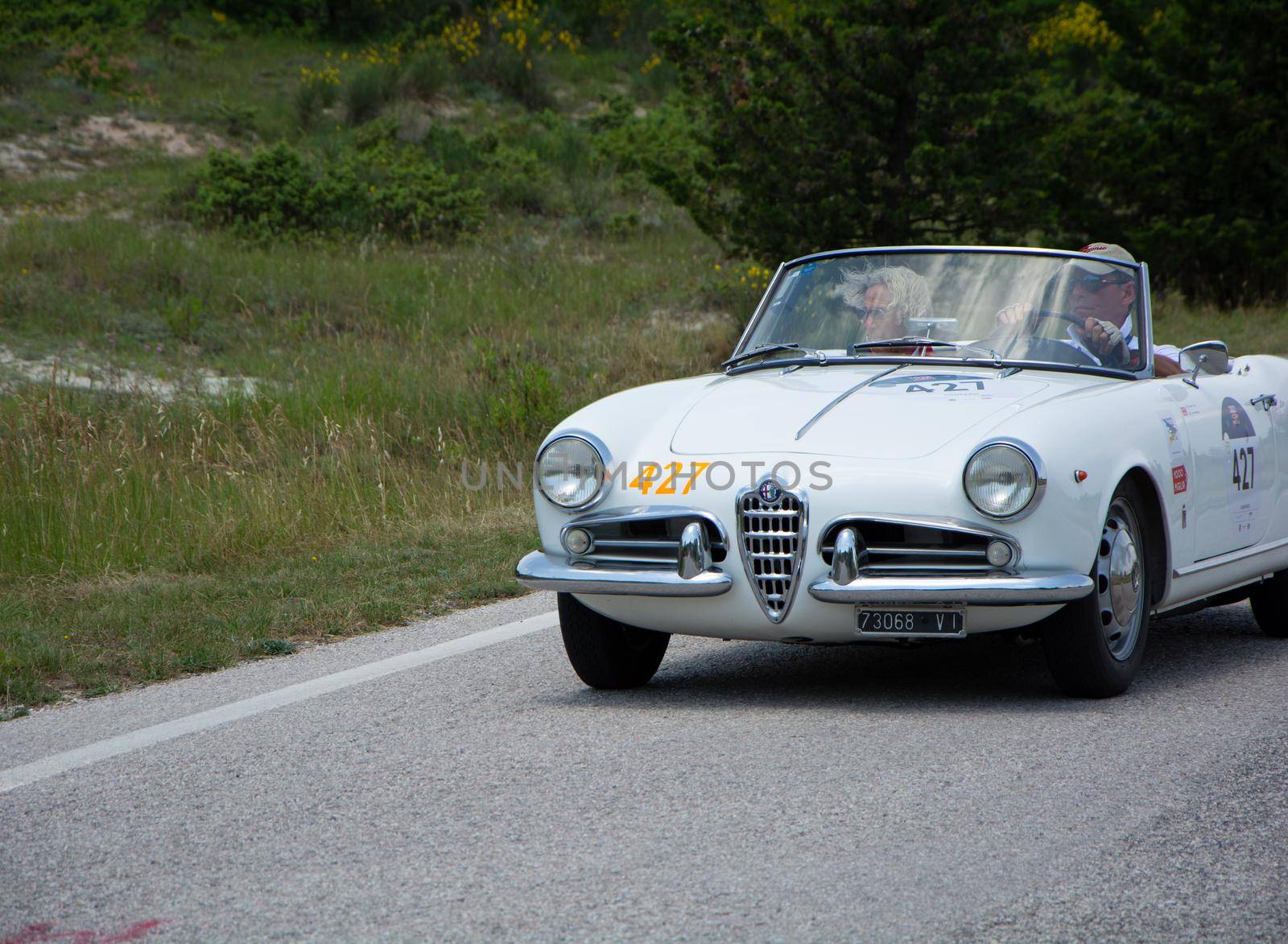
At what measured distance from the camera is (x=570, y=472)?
5285mm

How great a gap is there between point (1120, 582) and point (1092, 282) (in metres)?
1.41

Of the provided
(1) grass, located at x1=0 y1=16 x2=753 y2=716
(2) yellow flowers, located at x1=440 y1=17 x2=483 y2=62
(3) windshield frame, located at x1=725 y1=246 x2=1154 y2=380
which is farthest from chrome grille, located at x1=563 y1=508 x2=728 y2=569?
(2) yellow flowers, located at x1=440 y1=17 x2=483 y2=62

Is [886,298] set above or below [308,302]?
above

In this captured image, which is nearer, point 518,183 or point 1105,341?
point 1105,341

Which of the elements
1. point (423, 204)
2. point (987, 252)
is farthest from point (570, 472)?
point (423, 204)

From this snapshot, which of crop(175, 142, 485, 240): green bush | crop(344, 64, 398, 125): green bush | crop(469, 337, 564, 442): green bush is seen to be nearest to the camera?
crop(469, 337, 564, 442): green bush

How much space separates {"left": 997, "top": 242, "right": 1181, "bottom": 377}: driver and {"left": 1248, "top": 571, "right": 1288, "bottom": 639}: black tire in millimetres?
1180

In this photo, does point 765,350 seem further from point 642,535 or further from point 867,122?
point 867,122

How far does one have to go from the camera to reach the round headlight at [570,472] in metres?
5.22

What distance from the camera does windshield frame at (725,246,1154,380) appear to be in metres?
5.73

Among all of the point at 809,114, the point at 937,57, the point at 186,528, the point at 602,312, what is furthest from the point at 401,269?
the point at 186,528

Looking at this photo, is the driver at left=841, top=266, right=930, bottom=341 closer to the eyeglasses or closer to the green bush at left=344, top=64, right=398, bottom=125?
the eyeglasses

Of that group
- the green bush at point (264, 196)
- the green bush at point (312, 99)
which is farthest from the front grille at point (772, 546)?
the green bush at point (312, 99)

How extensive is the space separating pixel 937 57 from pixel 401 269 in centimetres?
660
